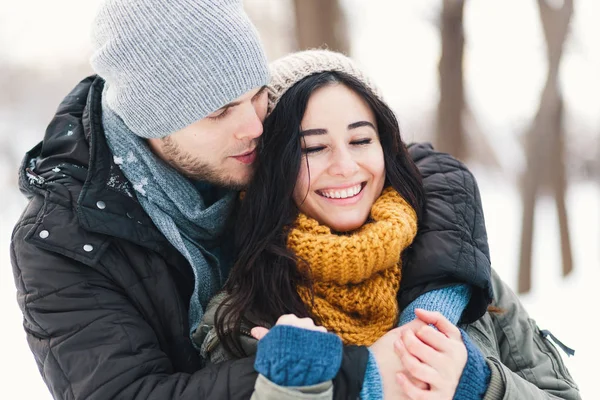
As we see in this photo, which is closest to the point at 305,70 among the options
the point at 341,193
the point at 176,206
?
the point at 341,193

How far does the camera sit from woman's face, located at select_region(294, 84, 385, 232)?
2035 mm

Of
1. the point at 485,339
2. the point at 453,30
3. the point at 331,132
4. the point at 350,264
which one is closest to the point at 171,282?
the point at 350,264

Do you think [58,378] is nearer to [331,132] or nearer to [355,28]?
[331,132]

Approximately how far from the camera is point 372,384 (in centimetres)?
171

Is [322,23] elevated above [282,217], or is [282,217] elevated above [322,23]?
[322,23]

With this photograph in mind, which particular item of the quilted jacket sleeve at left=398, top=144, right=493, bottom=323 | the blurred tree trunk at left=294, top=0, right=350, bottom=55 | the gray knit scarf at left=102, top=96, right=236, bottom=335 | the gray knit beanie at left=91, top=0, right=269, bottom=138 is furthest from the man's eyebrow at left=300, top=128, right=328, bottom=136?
the blurred tree trunk at left=294, top=0, right=350, bottom=55

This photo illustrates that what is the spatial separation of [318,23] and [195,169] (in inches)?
67.0

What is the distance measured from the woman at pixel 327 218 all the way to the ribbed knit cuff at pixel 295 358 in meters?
0.31

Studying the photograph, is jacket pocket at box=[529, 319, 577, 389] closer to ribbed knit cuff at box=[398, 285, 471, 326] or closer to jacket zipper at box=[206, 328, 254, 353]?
ribbed knit cuff at box=[398, 285, 471, 326]

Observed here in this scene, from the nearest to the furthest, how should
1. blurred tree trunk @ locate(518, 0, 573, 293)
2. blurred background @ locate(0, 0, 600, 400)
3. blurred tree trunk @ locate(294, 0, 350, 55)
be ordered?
blurred tree trunk @ locate(294, 0, 350, 55), blurred background @ locate(0, 0, 600, 400), blurred tree trunk @ locate(518, 0, 573, 293)

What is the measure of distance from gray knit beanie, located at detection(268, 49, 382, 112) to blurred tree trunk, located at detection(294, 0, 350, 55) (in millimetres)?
1300

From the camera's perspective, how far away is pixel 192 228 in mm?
2074

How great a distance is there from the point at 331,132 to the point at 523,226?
120 inches

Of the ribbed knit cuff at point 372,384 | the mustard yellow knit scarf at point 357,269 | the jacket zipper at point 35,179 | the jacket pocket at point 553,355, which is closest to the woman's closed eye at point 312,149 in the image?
the mustard yellow knit scarf at point 357,269
